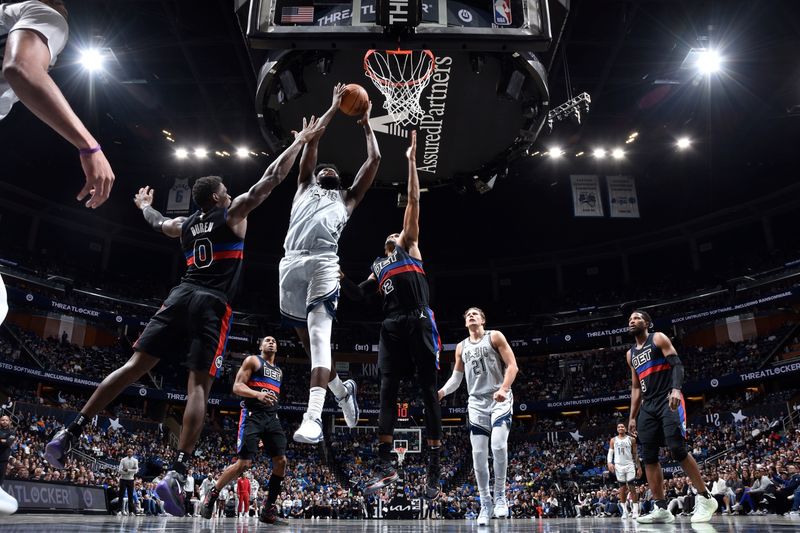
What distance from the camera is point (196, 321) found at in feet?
13.3

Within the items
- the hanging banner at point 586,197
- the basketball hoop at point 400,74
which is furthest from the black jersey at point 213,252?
the hanging banner at point 586,197

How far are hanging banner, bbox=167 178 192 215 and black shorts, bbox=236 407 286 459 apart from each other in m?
15.4

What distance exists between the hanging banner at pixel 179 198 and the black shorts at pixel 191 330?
18.0 m

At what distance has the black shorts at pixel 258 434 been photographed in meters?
7.07

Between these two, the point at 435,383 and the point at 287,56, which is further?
the point at 287,56

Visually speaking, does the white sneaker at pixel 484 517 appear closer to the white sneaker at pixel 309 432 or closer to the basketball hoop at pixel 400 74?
the white sneaker at pixel 309 432

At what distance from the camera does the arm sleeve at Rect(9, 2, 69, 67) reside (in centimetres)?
234

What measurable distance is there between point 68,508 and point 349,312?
22.8 m

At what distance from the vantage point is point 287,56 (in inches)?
330

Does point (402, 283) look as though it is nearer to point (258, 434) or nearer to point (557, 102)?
point (258, 434)

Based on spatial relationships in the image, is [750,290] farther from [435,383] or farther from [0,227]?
[0,227]

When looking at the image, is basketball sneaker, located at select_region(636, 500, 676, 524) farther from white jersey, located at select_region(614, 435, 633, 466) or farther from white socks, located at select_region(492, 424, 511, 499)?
white jersey, located at select_region(614, 435, 633, 466)

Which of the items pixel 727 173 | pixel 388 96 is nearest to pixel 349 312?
pixel 727 173

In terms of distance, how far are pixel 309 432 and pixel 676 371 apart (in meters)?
4.19
